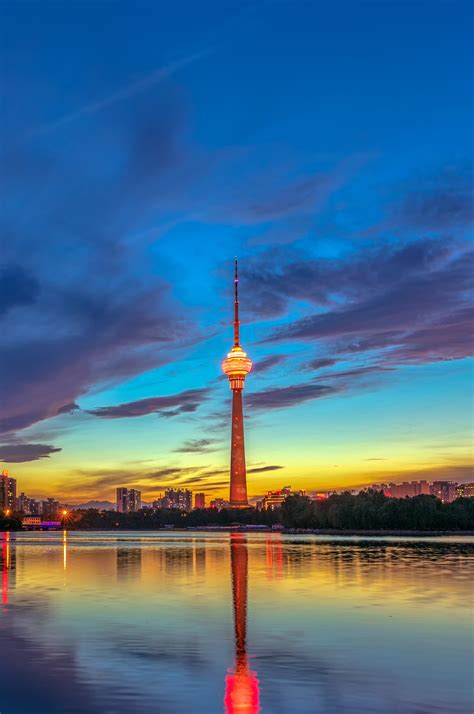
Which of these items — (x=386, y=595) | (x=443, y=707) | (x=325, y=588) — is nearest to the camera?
(x=443, y=707)

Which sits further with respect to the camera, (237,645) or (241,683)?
(237,645)

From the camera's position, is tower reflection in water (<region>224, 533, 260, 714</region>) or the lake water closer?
tower reflection in water (<region>224, 533, 260, 714</region>)

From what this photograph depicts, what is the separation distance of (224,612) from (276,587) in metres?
14.3

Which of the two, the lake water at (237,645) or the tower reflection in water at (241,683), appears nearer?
the tower reflection in water at (241,683)

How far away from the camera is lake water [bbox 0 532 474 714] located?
22578 millimetres

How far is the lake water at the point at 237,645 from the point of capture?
2258 cm

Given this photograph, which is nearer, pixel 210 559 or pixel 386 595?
pixel 386 595

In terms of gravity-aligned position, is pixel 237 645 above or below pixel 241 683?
below

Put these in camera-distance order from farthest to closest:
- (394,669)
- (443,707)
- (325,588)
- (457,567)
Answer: (457,567)
(325,588)
(394,669)
(443,707)

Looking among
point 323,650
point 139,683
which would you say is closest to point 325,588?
point 323,650

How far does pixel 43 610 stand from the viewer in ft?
140

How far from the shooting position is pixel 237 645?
31.8 m

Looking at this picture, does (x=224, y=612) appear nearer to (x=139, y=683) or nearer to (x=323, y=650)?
(x=323, y=650)

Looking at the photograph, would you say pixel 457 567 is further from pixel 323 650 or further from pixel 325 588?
pixel 323 650
